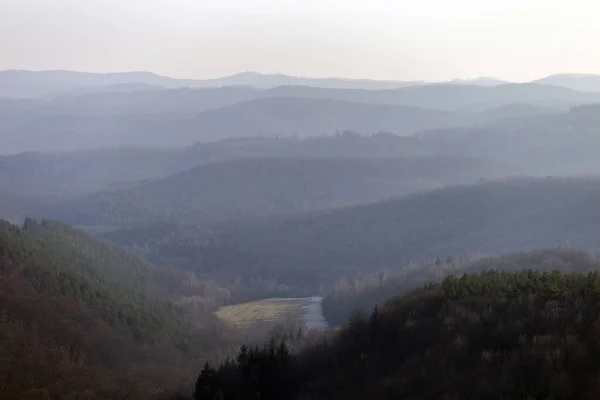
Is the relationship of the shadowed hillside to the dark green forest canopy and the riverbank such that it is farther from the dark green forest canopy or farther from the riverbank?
the riverbank

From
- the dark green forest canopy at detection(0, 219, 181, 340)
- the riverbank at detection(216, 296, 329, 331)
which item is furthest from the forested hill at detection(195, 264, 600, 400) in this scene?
the riverbank at detection(216, 296, 329, 331)

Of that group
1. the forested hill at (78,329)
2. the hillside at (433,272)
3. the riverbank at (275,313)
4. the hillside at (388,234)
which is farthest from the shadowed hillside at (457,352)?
the hillside at (388,234)

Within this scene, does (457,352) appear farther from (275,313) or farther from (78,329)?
(275,313)

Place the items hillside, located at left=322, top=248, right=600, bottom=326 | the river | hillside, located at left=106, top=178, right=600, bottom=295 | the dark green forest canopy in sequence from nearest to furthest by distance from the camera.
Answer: the dark green forest canopy < hillside, located at left=322, top=248, right=600, bottom=326 < the river < hillside, located at left=106, top=178, right=600, bottom=295

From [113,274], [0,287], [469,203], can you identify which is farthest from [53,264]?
[469,203]

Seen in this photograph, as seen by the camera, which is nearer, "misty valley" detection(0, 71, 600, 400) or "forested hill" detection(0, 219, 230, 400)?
"misty valley" detection(0, 71, 600, 400)
